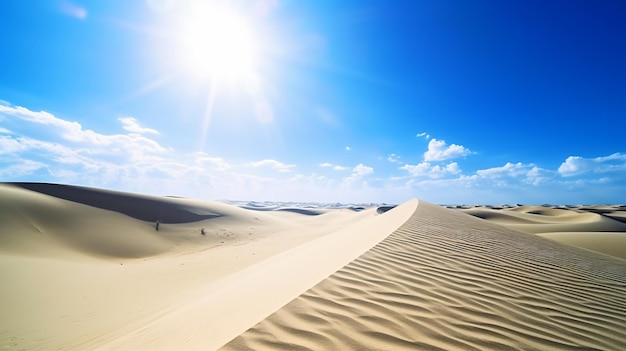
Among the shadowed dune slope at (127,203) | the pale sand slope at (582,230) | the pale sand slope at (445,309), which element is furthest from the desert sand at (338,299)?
the shadowed dune slope at (127,203)

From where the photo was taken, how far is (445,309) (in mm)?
2670

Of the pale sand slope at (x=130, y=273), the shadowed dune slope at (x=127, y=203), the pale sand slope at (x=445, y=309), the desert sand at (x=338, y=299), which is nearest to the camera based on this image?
the pale sand slope at (x=445, y=309)

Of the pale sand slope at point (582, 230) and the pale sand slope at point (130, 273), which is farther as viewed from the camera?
the pale sand slope at point (582, 230)

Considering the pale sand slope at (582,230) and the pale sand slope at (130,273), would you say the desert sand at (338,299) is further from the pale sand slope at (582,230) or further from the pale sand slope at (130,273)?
the pale sand slope at (582,230)

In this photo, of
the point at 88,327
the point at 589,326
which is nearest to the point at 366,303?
the point at 589,326

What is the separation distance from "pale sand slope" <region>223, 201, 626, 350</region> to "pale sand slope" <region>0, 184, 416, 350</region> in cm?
35

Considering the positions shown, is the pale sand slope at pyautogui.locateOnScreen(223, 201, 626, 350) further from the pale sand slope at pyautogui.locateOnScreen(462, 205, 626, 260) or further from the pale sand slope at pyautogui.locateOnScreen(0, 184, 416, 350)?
the pale sand slope at pyautogui.locateOnScreen(462, 205, 626, 260)

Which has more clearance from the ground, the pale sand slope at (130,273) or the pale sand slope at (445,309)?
the pale sand slope at (445,309)

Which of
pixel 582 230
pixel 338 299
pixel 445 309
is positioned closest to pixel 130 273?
pixel 338 299

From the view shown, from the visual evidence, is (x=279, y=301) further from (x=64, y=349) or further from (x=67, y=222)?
(x=67, y=222)

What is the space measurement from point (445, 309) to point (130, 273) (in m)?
11.3

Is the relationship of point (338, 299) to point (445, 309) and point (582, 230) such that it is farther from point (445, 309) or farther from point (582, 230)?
point (582, 230)

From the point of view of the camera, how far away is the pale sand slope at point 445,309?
2043 millimetres

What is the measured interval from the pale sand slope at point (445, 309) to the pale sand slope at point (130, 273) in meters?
0.35
